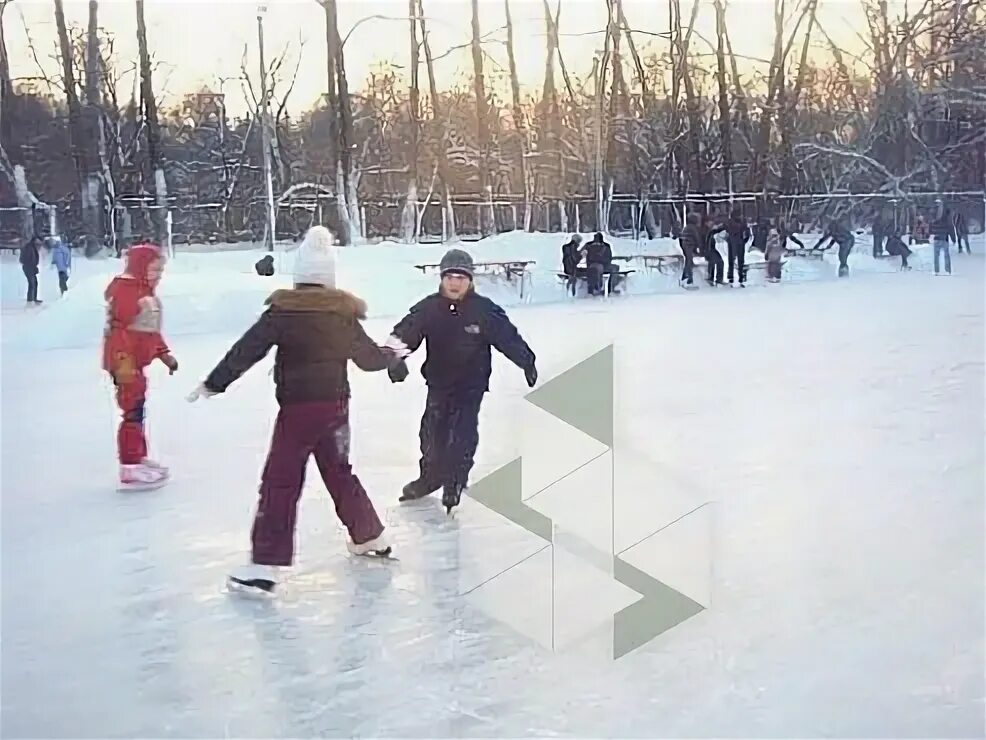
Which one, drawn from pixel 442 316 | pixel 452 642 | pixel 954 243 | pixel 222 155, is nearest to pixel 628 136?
pixel 954 243

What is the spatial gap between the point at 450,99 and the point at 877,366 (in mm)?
6880

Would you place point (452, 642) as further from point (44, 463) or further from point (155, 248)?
point (44, 463)

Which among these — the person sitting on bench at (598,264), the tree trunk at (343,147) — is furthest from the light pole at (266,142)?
the person sitting on bench at (598,264)

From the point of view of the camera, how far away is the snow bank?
746cm

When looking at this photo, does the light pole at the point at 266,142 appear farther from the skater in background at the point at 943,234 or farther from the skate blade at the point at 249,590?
the skater in background at the point at 943,234

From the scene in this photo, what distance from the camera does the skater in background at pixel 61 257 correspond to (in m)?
10.7

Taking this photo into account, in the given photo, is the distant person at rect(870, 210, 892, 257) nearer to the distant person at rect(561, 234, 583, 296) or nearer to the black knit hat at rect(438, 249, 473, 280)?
the distant person at rect(561, 234, 583, 296)

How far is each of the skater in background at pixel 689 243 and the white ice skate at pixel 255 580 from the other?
1016cm

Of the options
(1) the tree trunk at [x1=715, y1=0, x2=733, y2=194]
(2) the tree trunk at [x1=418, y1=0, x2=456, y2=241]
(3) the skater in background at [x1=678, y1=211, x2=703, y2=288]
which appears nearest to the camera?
(2) the tree trunk at [x1=418, y1=0, x2=456, y2=241]

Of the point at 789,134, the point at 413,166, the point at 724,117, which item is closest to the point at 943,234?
the point at 789,134

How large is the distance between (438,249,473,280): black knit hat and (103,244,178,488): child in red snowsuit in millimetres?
1200

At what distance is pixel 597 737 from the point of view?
227 cm

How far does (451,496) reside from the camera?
12.8ft

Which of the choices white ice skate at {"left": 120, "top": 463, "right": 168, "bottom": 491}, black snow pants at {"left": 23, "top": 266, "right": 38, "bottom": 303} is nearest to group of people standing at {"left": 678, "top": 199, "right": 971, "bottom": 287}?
black snow pants at {"left": 23, "top": 266, "right": 38, "bottom": 303}
